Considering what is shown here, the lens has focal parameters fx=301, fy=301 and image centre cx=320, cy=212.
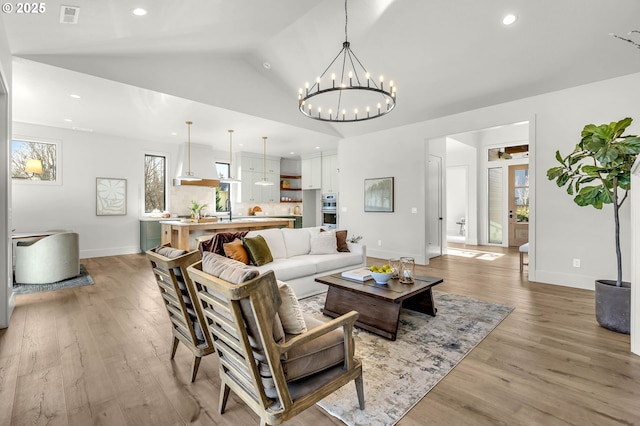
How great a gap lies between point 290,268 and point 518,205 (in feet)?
24.5

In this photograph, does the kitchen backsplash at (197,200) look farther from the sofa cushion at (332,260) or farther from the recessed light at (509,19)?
the recessed light at (509,19)

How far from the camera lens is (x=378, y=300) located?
9.40 feet

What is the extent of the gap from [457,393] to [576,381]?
2.89 feet

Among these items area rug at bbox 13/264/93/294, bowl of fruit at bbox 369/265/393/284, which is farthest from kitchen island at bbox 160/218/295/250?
bowl of fruit at bbox 369/265/393/284

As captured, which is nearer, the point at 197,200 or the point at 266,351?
the point at 266,351

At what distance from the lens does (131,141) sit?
7.41 meters

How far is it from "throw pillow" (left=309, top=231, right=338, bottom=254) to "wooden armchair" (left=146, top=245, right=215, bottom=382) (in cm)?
253

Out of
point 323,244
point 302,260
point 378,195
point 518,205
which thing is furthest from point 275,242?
point 518,205

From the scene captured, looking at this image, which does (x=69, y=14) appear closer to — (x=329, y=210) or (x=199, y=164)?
(x=199, y=164)

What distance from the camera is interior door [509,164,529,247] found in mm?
8148

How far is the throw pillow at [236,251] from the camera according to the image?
140 inches

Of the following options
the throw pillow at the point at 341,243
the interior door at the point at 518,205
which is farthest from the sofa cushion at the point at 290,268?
the interior door at the point at 518,205

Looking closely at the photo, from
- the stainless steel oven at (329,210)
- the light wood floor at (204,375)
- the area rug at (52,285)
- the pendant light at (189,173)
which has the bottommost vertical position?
the light wood floor at (204,375)

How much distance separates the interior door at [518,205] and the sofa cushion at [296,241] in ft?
21.7
